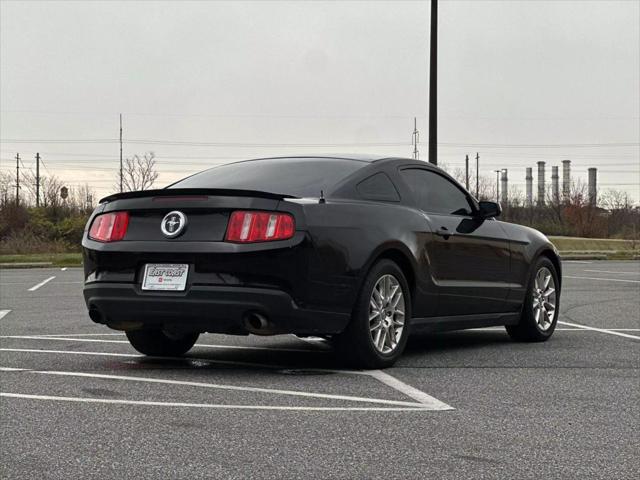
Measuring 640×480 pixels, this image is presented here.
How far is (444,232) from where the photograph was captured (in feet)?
28.6

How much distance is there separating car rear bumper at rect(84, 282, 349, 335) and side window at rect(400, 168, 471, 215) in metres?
1.64

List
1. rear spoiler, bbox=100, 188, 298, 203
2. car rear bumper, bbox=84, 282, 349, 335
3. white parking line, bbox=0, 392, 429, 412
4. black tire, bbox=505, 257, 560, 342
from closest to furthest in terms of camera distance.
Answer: white parking line, bbox=0, 392, 429, 412 < car rear bumper, bbox=84, 282, 349, 335 < rear spoiler, bbox=100, 188, 298, 203 < black tire, bbox=505, 257, 560, 342

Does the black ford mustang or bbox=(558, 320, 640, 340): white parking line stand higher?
the black ford mustang

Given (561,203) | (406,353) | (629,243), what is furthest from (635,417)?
(561,203)

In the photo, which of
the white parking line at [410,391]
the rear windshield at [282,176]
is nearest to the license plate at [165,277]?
the rear windshield at [282,176]

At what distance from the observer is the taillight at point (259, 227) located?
23.9 feet

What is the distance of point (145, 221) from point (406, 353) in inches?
102

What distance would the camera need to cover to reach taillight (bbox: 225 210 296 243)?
728cm

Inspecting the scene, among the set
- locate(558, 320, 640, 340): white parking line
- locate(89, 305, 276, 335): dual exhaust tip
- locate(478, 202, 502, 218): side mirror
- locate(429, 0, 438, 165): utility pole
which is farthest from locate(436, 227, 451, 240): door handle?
locate(429, 0, 438, 165): utility pole

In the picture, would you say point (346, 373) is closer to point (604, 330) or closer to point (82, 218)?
point (604, 330)

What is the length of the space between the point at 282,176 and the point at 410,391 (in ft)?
7.21

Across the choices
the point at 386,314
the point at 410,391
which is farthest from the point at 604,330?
the point at 410,391

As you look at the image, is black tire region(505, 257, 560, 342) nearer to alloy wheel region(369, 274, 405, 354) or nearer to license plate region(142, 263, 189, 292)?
alloy wheel region(369, 274, 405, 354)

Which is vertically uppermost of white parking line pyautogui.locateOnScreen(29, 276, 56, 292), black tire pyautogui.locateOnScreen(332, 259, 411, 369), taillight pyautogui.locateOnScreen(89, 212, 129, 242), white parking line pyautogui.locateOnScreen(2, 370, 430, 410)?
taillight pyautogui.locateOnScreen(89, 212, 129, 242)
